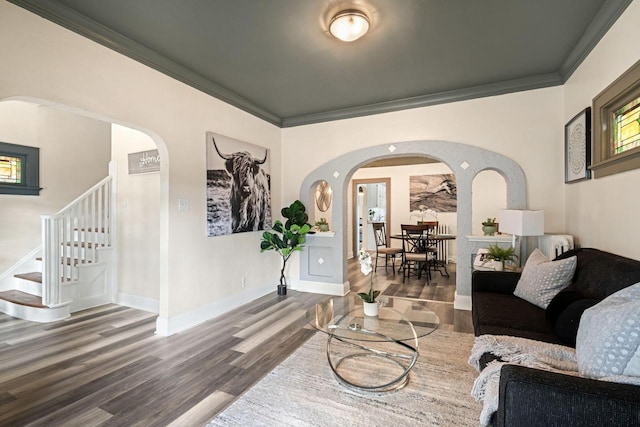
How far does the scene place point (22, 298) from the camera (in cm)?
365

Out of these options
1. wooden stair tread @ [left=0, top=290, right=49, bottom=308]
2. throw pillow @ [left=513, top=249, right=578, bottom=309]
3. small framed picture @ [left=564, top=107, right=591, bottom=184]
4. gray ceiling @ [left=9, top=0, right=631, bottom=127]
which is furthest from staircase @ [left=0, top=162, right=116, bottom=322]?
small framed picture @ [left=564, top=107, right=591, bottom=184]

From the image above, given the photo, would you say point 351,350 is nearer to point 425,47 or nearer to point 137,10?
point 425,47

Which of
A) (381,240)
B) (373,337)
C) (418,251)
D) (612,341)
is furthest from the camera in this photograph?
(381,240)

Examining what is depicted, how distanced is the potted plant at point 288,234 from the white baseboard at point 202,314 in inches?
22.4

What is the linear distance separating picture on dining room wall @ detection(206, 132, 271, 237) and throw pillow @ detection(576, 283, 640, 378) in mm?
3371

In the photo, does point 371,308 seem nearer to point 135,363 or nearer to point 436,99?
point 135,363

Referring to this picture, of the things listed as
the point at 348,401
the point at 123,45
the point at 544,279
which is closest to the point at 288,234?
the point at 348,401

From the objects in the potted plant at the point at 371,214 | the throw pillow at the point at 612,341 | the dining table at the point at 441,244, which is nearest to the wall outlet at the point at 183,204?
the throw pillow at the point at 612,341

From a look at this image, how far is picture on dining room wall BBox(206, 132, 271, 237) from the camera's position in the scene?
356 centimetres

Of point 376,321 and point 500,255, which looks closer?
point 376,321

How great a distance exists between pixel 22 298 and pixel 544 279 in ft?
18.6

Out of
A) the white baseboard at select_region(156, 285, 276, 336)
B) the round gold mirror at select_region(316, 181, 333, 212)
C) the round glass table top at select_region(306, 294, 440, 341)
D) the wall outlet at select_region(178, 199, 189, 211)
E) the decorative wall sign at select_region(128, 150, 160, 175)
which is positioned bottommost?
the white baseboard at select_region(156, 285, 276, 336)

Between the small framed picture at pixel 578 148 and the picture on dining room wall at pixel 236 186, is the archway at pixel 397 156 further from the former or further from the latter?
the picture on dining room wall at pixel 236 186

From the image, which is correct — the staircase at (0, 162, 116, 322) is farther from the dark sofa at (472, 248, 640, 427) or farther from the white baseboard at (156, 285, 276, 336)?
the dark sofa at (472, 248, 640, 427)
